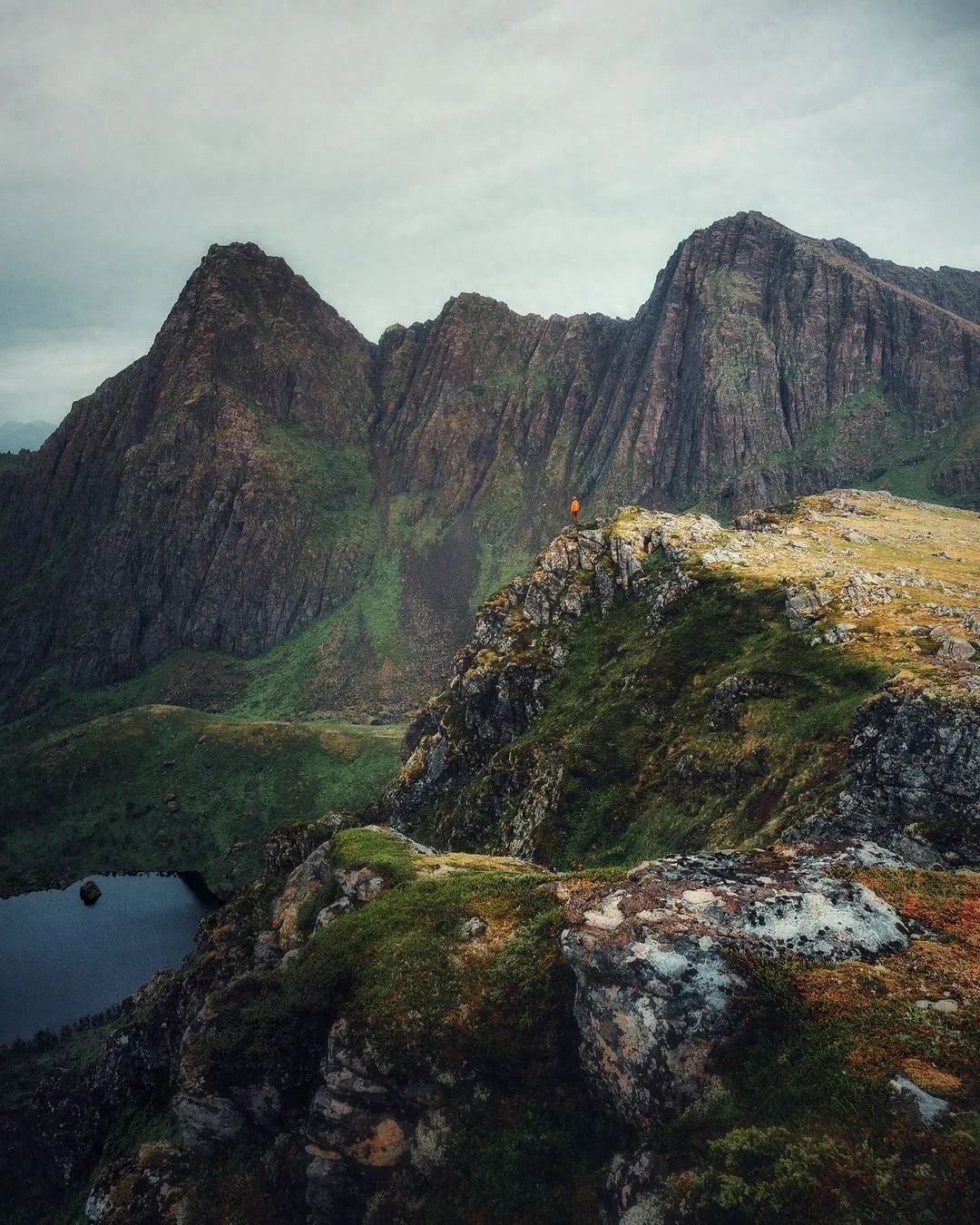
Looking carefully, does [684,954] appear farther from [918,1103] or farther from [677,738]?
[677,738]

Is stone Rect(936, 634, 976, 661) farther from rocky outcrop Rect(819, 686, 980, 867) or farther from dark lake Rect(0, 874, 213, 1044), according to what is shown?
dark lake Rect(0, 874, 213, 1044)

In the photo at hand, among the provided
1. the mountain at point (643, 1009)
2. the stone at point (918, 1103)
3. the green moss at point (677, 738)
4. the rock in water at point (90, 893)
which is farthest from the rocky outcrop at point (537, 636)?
the rock in water at point (90, 893)

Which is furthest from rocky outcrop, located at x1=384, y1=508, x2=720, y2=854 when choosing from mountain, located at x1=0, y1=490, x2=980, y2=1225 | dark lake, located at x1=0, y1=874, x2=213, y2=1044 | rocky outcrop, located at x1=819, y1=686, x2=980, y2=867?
dark lake, located at x1=0, y1=874, x2=213, y2=1044

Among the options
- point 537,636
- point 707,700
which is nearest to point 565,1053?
point 707,700

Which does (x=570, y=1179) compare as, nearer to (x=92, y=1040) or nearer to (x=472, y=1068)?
(x=472, y=1068)

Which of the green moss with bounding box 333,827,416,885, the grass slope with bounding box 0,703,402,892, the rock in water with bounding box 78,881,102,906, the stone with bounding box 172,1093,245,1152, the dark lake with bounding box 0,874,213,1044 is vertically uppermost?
the green moss with bounding box 333,827,416,885

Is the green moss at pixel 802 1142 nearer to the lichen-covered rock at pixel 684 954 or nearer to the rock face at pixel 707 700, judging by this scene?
the lichen-covered rock at pixel 684 954
